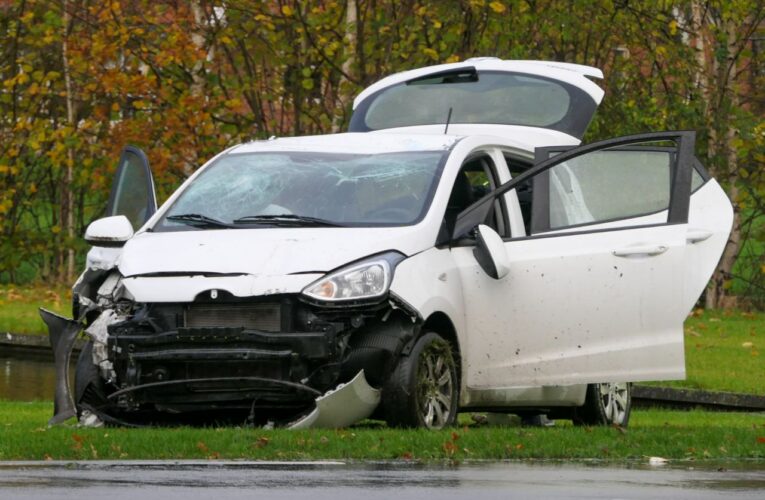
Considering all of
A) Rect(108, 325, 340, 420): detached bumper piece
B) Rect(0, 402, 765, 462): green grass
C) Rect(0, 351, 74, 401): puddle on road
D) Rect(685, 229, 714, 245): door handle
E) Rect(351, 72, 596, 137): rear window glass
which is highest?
Rect(351, 72, 596, 137): rear window glass

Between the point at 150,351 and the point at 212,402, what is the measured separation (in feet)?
1.50

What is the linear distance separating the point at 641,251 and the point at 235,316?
2.52m

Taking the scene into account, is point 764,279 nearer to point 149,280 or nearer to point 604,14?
point 604,14

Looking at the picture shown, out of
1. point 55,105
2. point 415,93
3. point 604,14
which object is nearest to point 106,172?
point 55,105

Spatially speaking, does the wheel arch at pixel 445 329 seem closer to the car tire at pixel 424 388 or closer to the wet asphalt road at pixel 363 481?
the car tire at pixel 424 388

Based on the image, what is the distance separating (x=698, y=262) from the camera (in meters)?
11.8

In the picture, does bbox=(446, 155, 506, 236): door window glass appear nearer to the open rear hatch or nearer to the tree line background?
the open rear hatch

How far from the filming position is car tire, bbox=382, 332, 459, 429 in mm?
10703

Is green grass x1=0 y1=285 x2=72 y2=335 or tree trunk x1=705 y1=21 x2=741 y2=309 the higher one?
tree trunk x1=705 y1=21 x2=741 y2=309

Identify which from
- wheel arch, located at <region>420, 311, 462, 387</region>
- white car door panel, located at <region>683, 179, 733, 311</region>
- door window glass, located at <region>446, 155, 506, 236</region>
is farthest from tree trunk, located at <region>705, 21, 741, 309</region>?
wheel arch, located at <region>420, 311, 462, 387</region>

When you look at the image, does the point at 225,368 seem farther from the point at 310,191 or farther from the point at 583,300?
the point at 583,300

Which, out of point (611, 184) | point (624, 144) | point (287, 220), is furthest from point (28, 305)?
point (624, 144)

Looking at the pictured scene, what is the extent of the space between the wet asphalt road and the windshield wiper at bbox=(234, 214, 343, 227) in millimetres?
2212

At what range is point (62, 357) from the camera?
11.7 m
